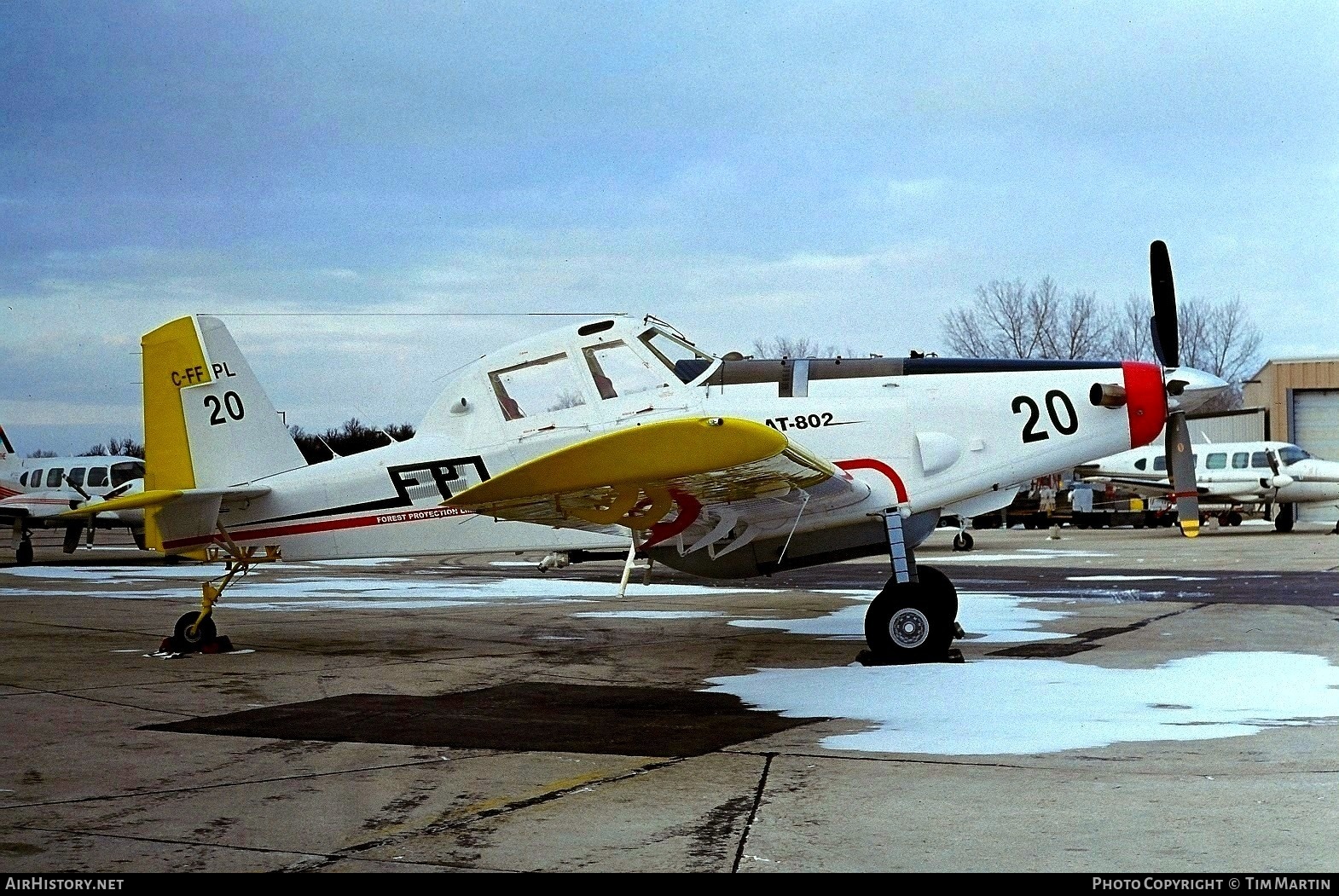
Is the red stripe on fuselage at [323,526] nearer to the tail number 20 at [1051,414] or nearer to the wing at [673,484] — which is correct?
the wing at [673,484]

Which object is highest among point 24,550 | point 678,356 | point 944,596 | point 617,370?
point 678,356

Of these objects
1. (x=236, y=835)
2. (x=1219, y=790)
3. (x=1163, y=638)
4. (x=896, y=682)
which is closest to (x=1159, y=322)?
(x=1163, y=638)

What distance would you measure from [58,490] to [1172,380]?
1261 inches

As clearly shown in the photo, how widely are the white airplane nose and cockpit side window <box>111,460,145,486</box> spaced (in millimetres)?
30025

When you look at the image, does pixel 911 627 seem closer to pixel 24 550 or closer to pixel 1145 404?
pixel 1145 404

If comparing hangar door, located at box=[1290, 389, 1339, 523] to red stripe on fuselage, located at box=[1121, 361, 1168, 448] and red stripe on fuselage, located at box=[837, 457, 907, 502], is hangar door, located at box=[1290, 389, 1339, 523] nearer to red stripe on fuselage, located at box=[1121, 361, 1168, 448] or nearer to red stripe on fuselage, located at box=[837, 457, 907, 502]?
red stripe on fuselage, located at box=[1121, 361, 1168, 448]

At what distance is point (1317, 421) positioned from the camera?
1901 inches

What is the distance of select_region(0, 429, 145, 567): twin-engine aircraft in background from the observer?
3272cm

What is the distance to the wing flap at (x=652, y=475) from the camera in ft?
24.9

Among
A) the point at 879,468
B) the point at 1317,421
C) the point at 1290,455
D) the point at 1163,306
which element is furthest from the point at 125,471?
the point at 1317,421

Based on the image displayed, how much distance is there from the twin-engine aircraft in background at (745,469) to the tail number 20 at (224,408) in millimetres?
808

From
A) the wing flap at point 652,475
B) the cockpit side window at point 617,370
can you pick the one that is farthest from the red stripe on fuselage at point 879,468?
the cockpit side window at point 617,370

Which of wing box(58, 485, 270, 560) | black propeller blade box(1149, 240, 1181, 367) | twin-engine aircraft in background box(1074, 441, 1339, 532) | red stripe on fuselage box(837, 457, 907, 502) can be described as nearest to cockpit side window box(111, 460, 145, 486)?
wing box(58, 485, 270, 560)

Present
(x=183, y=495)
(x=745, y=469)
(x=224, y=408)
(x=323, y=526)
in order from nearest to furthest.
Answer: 1. (x=745, y=469)
2. (x=183, y=495)
3. (x=323, y=526)
4. (x=224, y=408)
